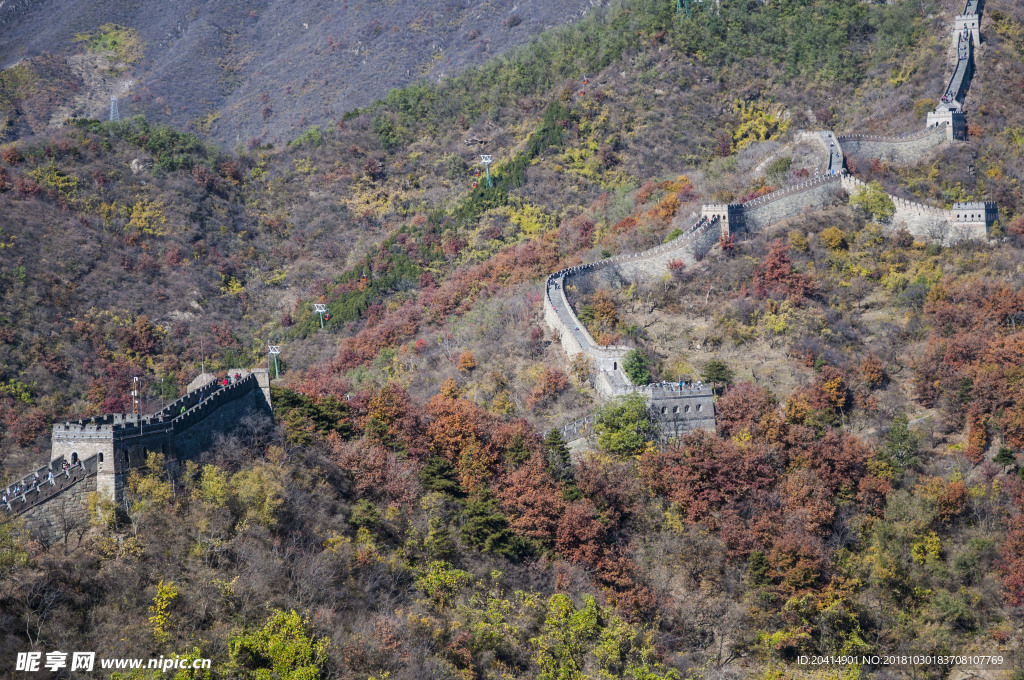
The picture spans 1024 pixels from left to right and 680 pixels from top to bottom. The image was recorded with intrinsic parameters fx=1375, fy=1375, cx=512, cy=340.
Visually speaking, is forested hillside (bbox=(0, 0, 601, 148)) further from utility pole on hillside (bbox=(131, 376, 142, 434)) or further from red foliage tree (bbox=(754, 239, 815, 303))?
red foliage tree (bbox=(754, 239, 815, 303))

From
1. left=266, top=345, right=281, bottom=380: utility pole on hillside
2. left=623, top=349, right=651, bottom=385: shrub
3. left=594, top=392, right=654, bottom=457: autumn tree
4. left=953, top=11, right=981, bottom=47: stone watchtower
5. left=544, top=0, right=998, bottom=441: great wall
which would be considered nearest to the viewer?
left=594, top=392, right=654, bottom=457: autumn tree

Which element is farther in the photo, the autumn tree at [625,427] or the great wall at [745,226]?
the great wall at [745,226]

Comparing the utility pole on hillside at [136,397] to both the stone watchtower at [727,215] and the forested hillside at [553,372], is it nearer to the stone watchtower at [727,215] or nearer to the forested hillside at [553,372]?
the forested hillside at [553,372]

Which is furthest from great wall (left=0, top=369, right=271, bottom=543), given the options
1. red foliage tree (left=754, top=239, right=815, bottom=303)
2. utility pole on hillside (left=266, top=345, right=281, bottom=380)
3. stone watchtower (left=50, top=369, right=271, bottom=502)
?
red foliage tree (left=754, top=239, right=815, bottom=303)

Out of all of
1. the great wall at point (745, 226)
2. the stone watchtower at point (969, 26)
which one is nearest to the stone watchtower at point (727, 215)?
the great wall at point (745, 226)

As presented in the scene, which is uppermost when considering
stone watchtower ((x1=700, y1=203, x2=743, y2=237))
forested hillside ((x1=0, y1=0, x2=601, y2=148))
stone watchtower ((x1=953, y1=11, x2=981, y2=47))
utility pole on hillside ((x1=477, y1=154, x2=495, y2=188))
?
forested hillside ((x1=0, y1=0, x2=601, y2=148))

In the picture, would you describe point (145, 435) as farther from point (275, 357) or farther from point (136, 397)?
point (275, 357)

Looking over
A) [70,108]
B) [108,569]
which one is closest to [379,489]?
[108,569]

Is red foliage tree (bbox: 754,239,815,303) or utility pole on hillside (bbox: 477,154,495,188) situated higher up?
utility pole on hillside (bbox: 477,154,495,188)
